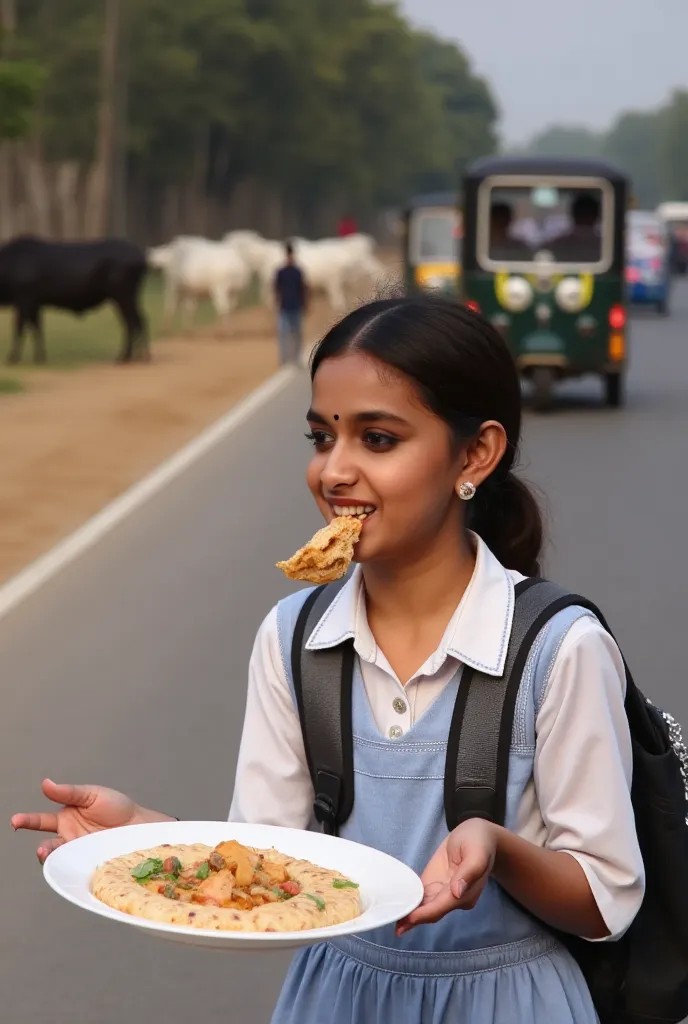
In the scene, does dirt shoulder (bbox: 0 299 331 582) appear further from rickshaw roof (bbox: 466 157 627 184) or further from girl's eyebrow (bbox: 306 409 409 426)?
girl's eyebrow (bbox: 306 409 409 426)

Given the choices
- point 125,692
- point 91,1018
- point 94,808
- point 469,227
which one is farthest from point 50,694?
point 469,227

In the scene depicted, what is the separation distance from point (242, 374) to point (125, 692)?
20.2 meters

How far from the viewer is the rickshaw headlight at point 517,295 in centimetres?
2177

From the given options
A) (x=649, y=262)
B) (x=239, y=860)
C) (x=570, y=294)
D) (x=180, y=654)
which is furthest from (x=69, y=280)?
(x=239, y=860)

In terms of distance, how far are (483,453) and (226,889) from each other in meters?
0.74

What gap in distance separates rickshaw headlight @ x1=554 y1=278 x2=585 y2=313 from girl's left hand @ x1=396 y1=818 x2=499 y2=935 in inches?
760

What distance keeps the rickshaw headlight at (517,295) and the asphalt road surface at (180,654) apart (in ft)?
12.9

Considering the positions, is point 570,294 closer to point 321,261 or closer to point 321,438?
point 321,438

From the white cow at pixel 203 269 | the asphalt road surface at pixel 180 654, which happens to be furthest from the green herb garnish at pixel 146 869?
the white cow at pixel 203 269

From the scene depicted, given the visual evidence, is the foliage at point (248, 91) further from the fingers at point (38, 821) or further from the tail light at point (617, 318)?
the fingers at point (38, 821)

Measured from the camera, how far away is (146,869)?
9.12 feet

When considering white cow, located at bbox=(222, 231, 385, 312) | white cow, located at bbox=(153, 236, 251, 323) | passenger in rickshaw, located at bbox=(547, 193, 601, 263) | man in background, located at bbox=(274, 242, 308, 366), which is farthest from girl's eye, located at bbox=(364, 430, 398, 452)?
white cow, located at bbox=(222, 231, 385, 312)

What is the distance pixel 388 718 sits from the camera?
2953mm

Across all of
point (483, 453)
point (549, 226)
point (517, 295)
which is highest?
point (483, 453)
